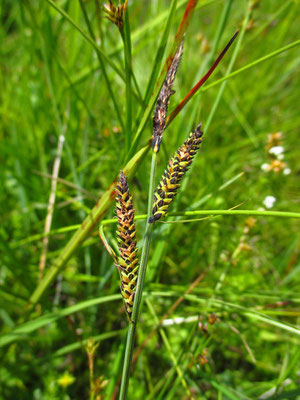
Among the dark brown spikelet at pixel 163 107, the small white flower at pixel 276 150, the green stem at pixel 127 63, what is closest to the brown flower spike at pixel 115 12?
the green stem at pixel 127 63

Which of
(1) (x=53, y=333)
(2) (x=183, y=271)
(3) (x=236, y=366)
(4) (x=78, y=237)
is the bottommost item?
(3) (x=236, y=366)

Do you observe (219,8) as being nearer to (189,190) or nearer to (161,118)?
(189,190)

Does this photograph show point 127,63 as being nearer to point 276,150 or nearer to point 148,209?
point 148,209

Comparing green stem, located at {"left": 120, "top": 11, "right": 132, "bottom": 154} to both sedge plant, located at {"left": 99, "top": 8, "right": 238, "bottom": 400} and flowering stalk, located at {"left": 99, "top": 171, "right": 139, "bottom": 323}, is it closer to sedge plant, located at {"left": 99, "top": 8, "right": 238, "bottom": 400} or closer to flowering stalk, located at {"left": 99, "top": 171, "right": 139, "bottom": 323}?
sedge plant, located at {"left": 99, "top": 8, "right": 238, "bottom": 400}

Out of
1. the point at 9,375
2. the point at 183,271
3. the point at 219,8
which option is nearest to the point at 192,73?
the point at 219,8

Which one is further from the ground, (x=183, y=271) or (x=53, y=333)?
(x=183, y=271)

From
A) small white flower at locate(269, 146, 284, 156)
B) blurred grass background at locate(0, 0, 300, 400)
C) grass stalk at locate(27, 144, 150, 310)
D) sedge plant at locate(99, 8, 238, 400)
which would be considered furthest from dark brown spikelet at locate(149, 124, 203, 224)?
small white flower at locate(269, 146, 284, 156)

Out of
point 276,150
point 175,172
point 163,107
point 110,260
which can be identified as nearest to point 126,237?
point 175,172
